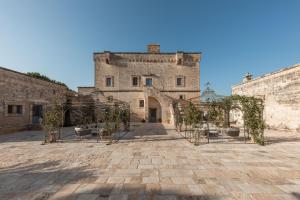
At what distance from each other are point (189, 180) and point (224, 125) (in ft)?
28.4

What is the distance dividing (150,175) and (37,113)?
1513cm

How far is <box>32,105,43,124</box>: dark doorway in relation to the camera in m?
14.5

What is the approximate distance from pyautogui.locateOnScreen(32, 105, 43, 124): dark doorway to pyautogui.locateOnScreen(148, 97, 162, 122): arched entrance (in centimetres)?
1246

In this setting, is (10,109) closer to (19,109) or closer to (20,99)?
(19,109)

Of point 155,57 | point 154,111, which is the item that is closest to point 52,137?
point 154,111

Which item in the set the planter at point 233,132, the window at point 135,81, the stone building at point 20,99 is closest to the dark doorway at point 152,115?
the window at point 135,81

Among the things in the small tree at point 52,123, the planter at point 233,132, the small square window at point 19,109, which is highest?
the small square window at point 19,109

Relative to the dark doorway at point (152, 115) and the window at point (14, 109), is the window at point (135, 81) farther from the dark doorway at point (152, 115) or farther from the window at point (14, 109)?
the window at point (14, 109)

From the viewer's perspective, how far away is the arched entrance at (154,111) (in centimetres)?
2166

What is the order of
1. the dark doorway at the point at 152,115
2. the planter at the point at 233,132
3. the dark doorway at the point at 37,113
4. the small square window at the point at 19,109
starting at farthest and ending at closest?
1. the dark doorway at the point at 152,115
2. the dark doorway at the point at 37,113
3. the small square window at the point at 19,109
4. the planter at the point at 233,132

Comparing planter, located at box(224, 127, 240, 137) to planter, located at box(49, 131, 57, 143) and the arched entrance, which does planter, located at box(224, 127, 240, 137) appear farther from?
the arched entrance

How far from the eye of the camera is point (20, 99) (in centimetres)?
1309

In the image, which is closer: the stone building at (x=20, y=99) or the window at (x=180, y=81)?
the stone building at (x=20, y=99)

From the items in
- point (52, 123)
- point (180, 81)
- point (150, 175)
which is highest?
point (180, 81)
